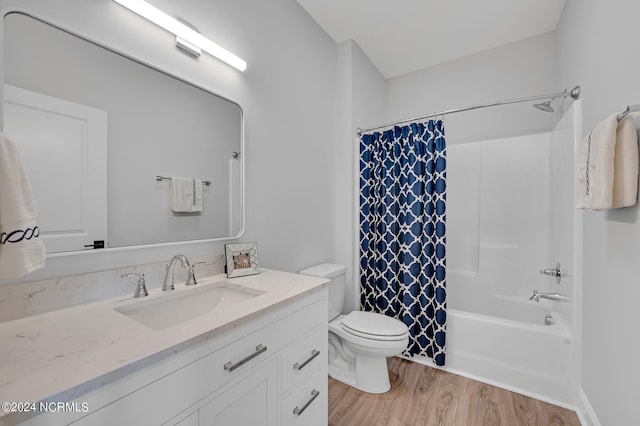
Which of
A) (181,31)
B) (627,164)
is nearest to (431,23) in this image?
(627,164)

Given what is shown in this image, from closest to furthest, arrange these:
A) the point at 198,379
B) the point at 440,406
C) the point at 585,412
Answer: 1. the point at 198,379
2. the point at 585,412
3. the point at 440,406

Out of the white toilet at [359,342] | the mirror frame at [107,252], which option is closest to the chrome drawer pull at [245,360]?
the mirror frame at [107,252]

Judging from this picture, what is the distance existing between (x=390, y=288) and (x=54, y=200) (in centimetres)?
212

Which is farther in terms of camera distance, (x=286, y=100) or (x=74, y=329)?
(x=286, y=100)

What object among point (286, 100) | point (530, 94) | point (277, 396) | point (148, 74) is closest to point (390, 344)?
point (277, 396)

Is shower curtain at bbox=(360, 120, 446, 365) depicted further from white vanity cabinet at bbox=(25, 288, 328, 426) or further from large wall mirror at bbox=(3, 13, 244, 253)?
large wall mirror at bbox=(3, 13, 244, 253)

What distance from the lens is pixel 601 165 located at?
3.68 ft

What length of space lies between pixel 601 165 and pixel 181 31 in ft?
6.19

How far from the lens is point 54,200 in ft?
3.03

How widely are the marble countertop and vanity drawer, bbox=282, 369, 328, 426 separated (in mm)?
431

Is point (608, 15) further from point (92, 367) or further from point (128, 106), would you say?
point (92, 367)

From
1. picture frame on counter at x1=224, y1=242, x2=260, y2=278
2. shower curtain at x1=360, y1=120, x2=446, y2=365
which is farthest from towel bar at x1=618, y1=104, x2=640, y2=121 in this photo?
picture frame on counter at x1=224, y1=242, x2=260, y2=278

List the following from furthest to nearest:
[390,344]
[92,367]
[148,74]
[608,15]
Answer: [390,344] < [608,15] < [148,74] < [92,367]

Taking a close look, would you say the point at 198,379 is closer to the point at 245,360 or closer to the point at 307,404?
the point at 245,360
